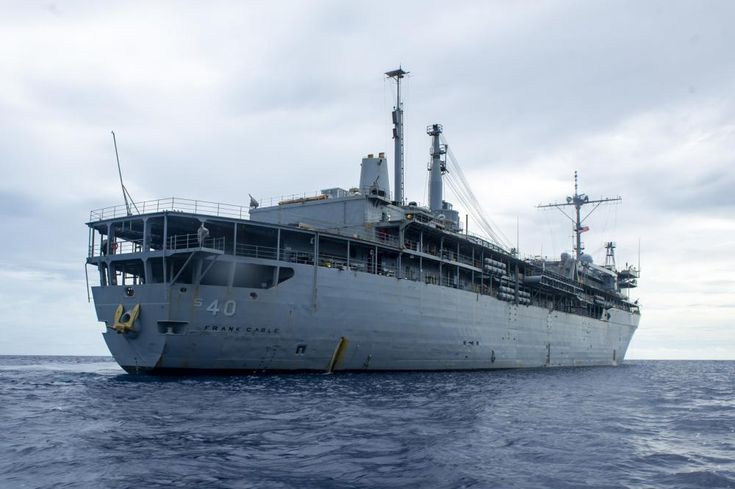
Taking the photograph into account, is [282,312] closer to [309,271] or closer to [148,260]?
[309,271]

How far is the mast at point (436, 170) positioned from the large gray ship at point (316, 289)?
51 centimetres

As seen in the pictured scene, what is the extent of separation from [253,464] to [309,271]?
18.7 m

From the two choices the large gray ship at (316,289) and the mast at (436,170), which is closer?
the large gray ship at (316,289)

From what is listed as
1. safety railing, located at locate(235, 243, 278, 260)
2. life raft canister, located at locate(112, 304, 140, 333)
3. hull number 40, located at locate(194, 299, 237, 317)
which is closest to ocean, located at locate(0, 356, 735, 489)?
hull number 40, located at locate(194, 299, 237, 317)

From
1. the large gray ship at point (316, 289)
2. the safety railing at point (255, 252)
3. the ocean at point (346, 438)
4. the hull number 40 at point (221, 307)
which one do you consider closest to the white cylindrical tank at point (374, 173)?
the large gray ship at point (316, 289)

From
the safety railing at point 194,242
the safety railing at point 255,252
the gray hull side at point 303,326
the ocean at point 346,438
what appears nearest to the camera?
the ocean at point 346,438

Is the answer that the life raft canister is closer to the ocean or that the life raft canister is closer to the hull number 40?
the hull number 40

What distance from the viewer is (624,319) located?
73500 mm

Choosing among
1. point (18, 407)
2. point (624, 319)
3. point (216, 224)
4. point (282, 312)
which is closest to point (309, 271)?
point (282, 312)

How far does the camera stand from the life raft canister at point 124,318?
28797 millimetres

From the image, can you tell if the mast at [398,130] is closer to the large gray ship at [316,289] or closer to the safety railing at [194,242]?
the large gray ship at [316,289]

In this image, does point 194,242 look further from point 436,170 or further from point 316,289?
point 436,170

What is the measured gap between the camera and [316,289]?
30703 millimetres

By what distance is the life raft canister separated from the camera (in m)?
28.8
